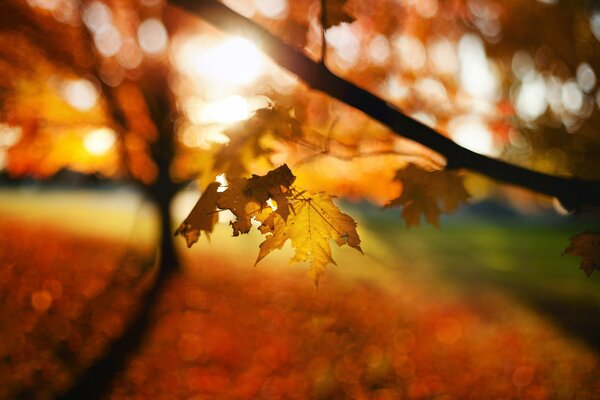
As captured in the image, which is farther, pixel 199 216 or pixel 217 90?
pixel 217 90

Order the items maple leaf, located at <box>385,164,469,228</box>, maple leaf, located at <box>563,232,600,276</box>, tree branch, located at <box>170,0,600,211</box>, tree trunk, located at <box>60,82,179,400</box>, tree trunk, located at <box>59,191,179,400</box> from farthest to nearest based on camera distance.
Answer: tree trunk, located at <box>60,82,179,400</box> < tree trunk, located at <box>59,191,179,400</box> < maple leaf, located at <box>385,164,469,228</box> < maple leaf, located at <box>563,232,600,276</box> < tree branch, located at <box>170,0,600,211</box>

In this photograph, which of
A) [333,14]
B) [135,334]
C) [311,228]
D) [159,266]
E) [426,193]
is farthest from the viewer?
[159,266]

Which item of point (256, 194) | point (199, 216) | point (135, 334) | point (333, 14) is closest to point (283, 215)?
point (256, 194)

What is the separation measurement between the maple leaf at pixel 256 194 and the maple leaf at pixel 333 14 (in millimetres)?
482

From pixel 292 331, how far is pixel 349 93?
17.1 feet

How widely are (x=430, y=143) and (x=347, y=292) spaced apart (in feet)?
23.8

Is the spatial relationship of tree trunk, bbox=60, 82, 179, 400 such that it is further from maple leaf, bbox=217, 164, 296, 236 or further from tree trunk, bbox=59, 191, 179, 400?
maple leaf, bbox=217, 164, 296, 236

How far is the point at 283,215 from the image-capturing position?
133cm

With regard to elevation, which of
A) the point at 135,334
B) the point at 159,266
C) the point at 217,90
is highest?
the point at 217,90

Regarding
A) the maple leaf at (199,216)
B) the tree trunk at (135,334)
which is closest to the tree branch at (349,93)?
the maple leaf at (199,216)

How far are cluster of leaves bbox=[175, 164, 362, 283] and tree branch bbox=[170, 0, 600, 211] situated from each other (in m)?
0.31

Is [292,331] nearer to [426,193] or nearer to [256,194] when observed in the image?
[426,193]

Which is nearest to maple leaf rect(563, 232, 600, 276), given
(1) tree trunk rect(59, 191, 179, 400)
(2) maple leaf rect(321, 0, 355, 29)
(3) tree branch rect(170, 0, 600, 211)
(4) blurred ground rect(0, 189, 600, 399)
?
(3) tree branch rect(170, 0, 600, 211)

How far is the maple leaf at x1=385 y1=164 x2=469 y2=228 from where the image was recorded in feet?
6.29
